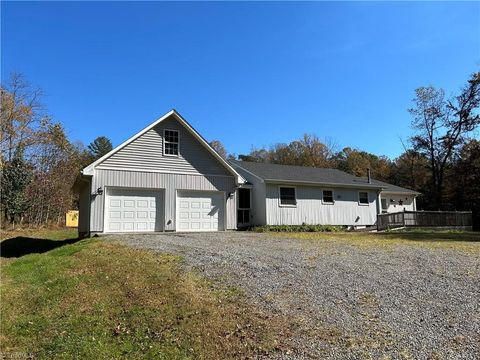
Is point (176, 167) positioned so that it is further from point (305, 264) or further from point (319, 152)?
point (319, 152)

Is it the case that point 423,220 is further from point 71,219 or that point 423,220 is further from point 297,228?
point 71,219

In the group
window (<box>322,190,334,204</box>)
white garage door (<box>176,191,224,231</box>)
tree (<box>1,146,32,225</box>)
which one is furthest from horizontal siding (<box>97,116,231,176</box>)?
tree (<box>1,146,32,225</box>)

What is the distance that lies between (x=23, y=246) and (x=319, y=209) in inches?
626

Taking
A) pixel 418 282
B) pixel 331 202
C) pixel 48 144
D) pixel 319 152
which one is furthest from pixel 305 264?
pixel 319 152

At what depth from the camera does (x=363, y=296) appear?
691 cm

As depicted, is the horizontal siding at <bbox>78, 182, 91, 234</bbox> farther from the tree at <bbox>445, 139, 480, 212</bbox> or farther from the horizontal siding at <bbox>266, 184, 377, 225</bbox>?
the tree at <bbox>445, 139, 480, 212</bbox>

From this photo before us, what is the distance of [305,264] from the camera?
932cm

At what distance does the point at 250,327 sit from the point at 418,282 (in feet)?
12.6

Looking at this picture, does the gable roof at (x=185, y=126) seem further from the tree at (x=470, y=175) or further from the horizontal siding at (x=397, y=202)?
the tree at (x=470, y=175)

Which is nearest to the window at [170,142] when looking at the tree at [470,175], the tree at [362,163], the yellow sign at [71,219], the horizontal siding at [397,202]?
the yellow sign at [71,219]

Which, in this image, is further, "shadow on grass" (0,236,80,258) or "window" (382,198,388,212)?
"window" (382,198,388,212)

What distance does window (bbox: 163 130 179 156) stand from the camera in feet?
63.3

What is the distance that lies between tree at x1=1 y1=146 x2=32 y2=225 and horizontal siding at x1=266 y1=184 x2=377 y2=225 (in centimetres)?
1725

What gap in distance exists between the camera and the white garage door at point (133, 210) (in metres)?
17.7
